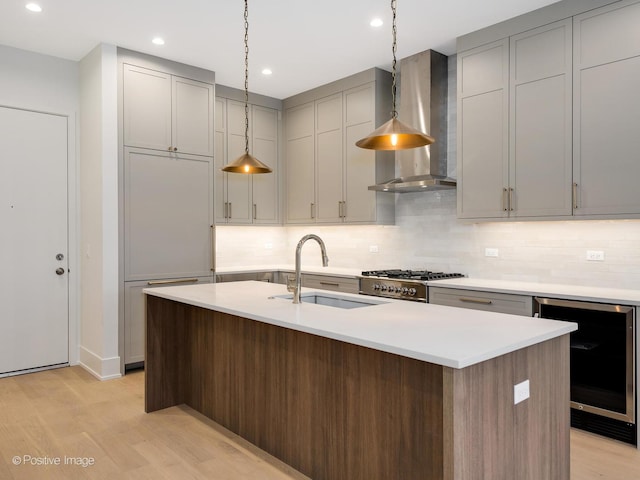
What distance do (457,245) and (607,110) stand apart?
5.61ft

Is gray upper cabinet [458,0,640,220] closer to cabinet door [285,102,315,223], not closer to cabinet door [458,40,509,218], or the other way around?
cabinet door [458,40,509,218]

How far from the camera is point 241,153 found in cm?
548

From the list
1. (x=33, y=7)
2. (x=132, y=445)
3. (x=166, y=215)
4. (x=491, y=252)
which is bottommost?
→ (x=132, y=445)

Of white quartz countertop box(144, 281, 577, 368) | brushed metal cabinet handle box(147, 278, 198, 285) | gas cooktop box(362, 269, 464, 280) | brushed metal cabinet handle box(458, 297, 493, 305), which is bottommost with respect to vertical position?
brushed metal cabinet handle box(458, 297, 493, 305)

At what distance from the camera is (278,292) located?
3135 mm

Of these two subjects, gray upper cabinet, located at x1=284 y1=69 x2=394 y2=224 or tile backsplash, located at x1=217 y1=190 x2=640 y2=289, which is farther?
gray upper cabinet, located at x1=284 y1=69 x2=394 y2=224

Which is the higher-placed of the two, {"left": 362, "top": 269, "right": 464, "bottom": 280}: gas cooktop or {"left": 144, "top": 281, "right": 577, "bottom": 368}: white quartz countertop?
{"left": 362, "top": 269, "right": 464, "bottom": 280}: gas cooktop

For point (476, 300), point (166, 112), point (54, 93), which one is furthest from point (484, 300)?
point (54, 93)

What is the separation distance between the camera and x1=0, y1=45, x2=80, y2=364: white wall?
4.24 metres

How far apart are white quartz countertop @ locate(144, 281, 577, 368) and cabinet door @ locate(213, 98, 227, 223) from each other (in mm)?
2526

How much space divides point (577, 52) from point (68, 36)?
4.04 m

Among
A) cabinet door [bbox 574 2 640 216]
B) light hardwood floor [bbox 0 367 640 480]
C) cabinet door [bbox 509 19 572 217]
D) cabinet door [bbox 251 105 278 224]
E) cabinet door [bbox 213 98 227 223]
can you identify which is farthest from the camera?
cabinet door [bbox 251 105 278 224]

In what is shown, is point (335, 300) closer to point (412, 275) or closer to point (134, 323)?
point (412, 275)

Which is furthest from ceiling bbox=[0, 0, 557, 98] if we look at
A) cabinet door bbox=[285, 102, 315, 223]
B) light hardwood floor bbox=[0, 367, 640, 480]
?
light hardwood floor bbox=[0, 367, 640, 480]
